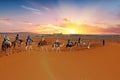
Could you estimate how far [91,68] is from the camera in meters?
17.5

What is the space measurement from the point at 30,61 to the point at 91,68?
16.5 feet

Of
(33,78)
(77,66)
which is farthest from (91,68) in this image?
(33,78)

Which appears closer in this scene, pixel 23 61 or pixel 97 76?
pixel 97 76

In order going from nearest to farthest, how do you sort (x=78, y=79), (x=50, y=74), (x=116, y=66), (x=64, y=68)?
(x=78, y=79) < (x=50, y=74) < (x=64, y=68) < (x=116, y=66)

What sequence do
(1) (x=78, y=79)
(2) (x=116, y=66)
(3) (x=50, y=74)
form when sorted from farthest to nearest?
(2) (x=116, y=66) < (3) (x=50, y=74) < (1) (x=78, y=79)

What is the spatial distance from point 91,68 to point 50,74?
133 inches

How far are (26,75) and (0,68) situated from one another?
3204 millimetres

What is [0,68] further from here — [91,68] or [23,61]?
[91,68]

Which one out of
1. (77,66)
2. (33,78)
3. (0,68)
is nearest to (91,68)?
(77,66)

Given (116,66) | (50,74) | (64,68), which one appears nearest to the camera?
(50,74)

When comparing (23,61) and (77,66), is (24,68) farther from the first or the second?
(77,66)

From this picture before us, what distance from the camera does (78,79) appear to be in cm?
1462

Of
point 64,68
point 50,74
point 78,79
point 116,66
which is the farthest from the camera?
point 116,66

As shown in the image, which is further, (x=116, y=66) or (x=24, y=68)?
(x=116, y=66)
